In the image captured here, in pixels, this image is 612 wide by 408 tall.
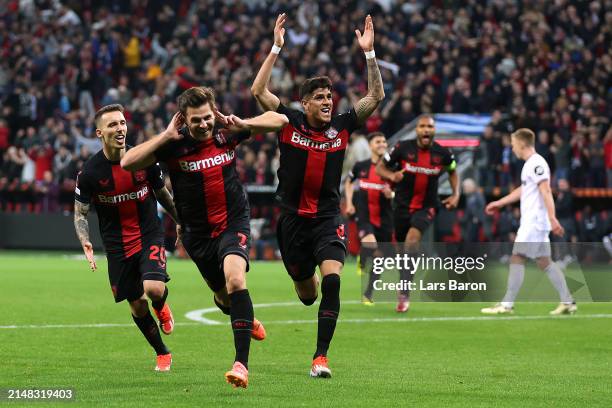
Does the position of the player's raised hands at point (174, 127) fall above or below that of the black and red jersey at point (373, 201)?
above

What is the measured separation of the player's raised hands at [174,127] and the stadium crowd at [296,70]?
16.2m

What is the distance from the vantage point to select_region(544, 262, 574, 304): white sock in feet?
51.6

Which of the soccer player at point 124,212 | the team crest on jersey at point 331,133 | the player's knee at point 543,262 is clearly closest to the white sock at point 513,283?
the player's knee at point 543,262

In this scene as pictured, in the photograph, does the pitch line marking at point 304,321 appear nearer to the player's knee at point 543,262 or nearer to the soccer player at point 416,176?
the player's knee at point 543,262

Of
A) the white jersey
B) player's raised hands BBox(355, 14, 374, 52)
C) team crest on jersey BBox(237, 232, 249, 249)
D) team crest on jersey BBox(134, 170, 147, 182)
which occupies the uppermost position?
player's raised hands BBox(355, 14, 374, 52)

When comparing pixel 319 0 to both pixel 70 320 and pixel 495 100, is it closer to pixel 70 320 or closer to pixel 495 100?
pixel 495 100

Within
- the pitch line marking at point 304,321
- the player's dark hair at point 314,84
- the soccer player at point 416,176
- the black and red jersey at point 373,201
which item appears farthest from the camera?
the black and red jersey at point 373,201

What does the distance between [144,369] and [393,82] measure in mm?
20459

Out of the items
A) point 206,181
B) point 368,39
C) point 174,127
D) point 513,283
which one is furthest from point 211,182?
point 513,283

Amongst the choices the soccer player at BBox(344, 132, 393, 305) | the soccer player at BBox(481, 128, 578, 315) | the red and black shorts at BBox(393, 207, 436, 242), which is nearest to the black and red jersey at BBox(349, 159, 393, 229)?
the soccer player at BBox(344, 132, 393, 305)

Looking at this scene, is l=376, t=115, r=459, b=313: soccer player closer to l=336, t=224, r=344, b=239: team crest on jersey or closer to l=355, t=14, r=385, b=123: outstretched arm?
l=355, t=14, r=385, b=123: outstretched arm

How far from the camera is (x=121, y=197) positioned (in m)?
10.2

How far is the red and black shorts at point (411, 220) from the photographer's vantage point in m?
16.0

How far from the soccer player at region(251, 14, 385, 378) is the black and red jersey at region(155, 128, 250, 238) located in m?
0.76
